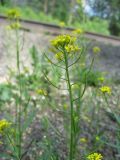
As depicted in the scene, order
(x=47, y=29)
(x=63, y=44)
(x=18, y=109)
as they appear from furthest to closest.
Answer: (x=47, y=29) → (x=18, y=109) → (x=63, y=44)

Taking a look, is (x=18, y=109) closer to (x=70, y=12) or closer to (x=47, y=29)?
(x=47, y=29)

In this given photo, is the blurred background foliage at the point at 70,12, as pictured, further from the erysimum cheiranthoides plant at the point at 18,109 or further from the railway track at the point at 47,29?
the erysimum cheiranthoides plant at the point at 18,109

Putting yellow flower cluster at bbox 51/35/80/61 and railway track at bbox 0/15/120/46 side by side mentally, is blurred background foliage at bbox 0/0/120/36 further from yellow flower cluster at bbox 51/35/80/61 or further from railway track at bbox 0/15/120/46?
yellow flower cluster at bbox 51/35/80/61

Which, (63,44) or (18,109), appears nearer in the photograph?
(63,44)

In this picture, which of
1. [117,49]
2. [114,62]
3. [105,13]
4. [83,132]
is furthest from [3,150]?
[105,13]

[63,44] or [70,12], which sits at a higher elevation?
[70,12]

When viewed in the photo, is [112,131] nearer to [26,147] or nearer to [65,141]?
[65,141]

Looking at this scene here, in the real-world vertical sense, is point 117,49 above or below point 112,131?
above

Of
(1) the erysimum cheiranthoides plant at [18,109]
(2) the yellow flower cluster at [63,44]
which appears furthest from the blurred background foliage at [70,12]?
(2) the yellow flower cluster at [63,44]

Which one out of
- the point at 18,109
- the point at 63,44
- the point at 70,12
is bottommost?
the point at 18,109

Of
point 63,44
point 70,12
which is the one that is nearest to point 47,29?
point 63,44
